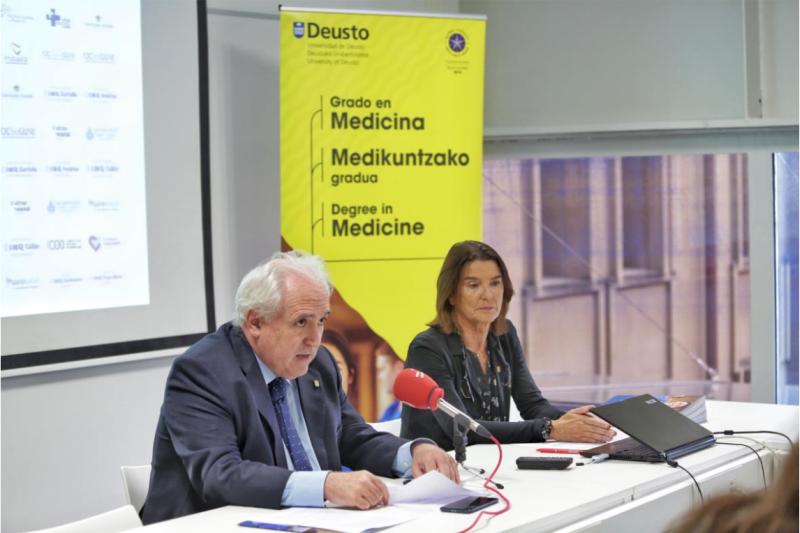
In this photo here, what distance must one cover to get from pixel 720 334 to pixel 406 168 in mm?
2088

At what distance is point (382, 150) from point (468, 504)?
2.82 meters

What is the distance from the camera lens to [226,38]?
16.1 feet

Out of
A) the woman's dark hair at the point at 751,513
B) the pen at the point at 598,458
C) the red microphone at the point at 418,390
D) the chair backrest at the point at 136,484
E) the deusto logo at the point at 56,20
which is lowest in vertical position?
the chair backrest at the point at 136,484

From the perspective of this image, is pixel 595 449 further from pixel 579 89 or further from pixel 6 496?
pixel 579 89

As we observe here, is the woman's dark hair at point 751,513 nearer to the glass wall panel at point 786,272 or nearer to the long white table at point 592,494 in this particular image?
the long white table at point 592,494

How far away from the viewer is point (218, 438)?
2484mm

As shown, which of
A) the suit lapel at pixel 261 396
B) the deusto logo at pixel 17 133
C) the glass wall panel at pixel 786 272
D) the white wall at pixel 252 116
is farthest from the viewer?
the glass wall panel at pixel 786 272

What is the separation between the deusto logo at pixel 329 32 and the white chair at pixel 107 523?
2.88 metres

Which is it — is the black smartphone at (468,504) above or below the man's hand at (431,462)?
below

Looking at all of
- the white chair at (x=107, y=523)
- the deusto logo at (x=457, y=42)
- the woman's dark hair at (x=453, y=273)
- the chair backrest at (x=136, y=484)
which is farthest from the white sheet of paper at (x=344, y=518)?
the deusto logo at (x=457, y=42)

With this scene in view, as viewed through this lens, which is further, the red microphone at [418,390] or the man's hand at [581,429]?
the man's hand at [581,429]

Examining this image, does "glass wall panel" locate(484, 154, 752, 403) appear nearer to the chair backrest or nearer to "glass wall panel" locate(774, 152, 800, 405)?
"glass wall panel" locate(774, 152, 800, 405)

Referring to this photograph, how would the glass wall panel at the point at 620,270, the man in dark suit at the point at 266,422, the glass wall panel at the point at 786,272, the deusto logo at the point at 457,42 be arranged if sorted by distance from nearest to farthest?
the man in dark suit at the point at 266,422 → the deusto logo at the point at 457,42 → the glass wall panel at the point at 786,272 → the glass wall panel at the point at 620,270

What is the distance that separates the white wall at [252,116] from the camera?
4031 millimetres
